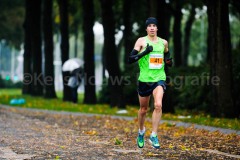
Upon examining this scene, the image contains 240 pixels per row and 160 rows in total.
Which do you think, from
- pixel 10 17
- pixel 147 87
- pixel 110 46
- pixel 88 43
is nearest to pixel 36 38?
pixel 88 43

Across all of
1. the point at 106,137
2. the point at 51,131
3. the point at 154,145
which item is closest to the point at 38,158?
the point at 154,145

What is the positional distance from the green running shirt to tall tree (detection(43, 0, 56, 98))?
88.9ft

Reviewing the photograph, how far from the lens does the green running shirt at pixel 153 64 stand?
1111 centimetres

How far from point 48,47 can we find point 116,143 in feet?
85.9

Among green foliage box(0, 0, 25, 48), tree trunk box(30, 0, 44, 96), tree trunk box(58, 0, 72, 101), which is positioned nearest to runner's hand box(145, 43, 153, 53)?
tree trunk box(58, 0, 72, 101)

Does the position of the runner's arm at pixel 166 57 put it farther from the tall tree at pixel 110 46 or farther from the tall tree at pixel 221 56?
the tall tree at pixel 110 46

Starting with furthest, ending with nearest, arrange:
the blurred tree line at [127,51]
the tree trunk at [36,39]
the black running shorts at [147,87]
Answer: the tree trunk at [36,39] → the blurred tree line at [127,51] → the black running shorts at [147,87]

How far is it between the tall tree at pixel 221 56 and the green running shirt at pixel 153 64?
9603 mm

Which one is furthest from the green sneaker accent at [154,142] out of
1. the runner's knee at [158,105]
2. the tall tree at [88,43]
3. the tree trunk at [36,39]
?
the tree trunk at [36,39]

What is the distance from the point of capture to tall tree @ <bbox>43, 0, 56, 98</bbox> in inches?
1492

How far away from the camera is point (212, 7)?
67.7 feet

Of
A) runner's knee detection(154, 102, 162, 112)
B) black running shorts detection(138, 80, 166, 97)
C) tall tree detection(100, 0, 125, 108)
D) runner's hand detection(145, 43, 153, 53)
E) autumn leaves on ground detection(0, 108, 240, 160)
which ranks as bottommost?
autumn leaves on ground detection(0, 108, 240, 160)

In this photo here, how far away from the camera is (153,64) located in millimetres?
11102

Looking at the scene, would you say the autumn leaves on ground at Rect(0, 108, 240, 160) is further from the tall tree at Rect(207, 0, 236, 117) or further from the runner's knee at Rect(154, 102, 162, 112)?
the tall tree at Rect(207, 0, 236, 117)
